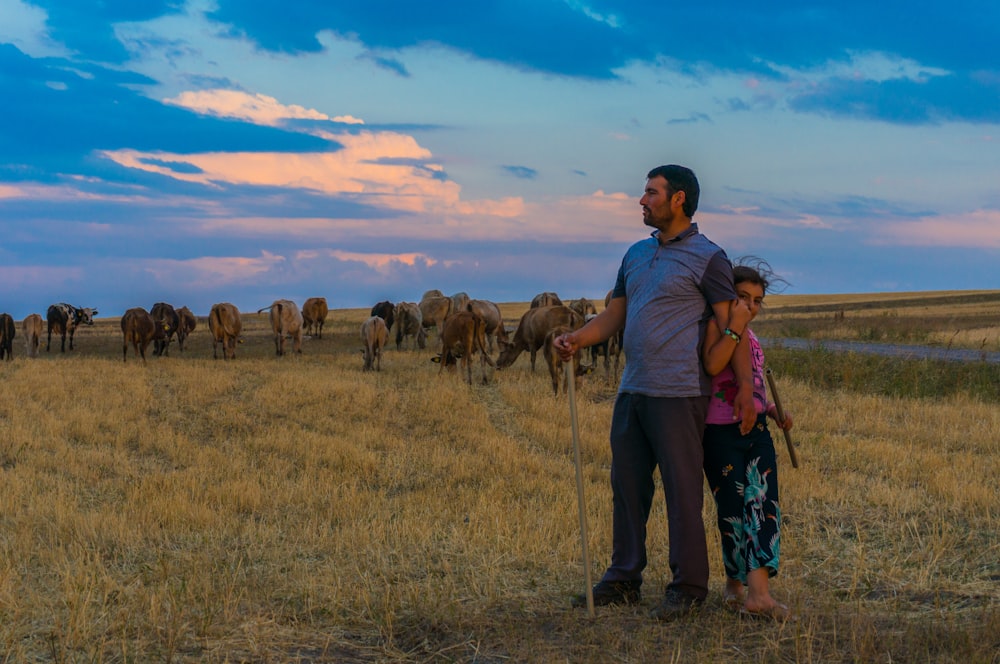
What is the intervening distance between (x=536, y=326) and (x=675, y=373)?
15.7 m

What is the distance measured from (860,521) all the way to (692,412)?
380cm

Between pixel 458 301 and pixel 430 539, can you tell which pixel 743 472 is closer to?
pixel 430 539

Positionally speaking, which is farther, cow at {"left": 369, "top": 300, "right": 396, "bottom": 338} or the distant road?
cow at {"left": 369, "top": 300, "right": 396, "bottom": 338}

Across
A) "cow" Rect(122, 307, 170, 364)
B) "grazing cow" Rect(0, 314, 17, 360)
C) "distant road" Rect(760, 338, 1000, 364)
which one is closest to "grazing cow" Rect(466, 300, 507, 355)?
"distant road" Rect(760, 338, 1000, 364)

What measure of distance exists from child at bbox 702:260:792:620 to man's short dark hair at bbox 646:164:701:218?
558 millimetres

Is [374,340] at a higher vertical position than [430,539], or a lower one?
higher

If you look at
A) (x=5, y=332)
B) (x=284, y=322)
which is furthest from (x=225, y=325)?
(x=5, y=332)

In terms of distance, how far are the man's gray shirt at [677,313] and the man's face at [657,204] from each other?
137mm

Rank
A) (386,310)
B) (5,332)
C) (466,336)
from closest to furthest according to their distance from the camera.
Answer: (466,336) < (5,332) < (386,310)

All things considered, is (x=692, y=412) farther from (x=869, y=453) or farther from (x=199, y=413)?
(x=199, y=413)

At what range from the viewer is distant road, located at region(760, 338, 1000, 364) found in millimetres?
19656

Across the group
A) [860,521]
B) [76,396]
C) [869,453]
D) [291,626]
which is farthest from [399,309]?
[291,626]

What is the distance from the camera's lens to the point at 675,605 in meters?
5.48

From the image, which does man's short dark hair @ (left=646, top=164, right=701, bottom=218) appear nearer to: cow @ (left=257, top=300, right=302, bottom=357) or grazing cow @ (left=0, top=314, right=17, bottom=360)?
cow @ (left=257, top=300, right=302, bottom=357)
